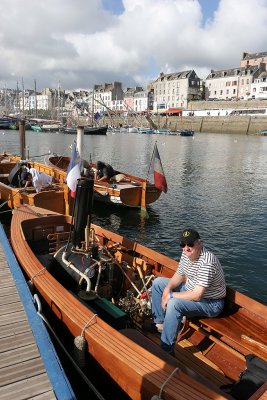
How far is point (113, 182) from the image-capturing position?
18641mm

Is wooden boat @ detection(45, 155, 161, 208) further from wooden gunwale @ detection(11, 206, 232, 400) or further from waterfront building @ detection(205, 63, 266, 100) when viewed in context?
waterfront building @ detection(205, 63, 266, 100)

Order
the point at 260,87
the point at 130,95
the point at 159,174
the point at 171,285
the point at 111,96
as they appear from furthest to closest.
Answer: the point at 111,96 → the point at 130,95 → the point at 260,87 → the point at 159,174 → the point at 171,285

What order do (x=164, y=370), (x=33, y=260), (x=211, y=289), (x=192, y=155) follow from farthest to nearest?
(x=192, y=155), (x=33, y=260), (x=211, y=289), (x=164, y=370)

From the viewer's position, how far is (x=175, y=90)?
128m

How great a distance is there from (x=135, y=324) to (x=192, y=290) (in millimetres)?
1618

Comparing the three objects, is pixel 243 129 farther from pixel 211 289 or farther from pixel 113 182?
pixel 211 289

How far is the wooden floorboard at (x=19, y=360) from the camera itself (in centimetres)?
405

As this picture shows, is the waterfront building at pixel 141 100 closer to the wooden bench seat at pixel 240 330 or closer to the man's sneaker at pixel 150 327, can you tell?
the man's sneaker at pixel 150 327

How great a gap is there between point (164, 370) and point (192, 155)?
145 feet

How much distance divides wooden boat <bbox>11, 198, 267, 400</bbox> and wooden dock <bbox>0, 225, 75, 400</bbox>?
0.40m

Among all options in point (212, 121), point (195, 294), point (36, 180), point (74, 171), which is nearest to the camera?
point (195, 294)

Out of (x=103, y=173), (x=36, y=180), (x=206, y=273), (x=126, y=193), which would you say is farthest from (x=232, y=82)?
(x=206, y=273)

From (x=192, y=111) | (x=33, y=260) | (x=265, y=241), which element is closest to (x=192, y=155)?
(x=265, y=241)

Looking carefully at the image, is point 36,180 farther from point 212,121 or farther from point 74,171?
point 212,121
